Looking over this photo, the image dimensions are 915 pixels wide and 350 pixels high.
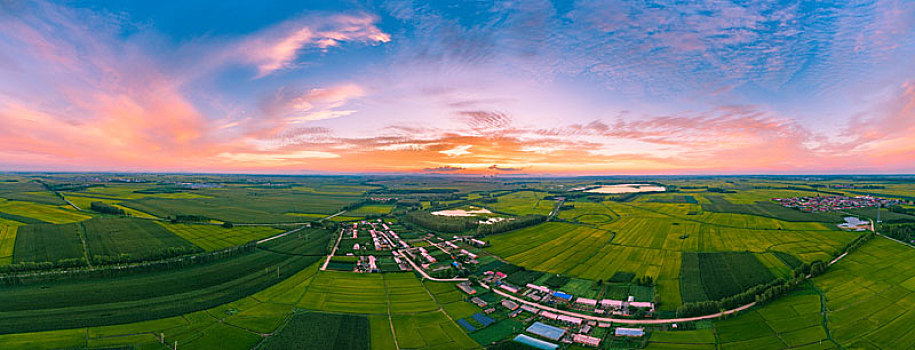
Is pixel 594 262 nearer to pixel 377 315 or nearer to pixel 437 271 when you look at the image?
pixel 437 271

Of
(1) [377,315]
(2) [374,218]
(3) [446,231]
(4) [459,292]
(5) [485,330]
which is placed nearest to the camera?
(5) [485,330]

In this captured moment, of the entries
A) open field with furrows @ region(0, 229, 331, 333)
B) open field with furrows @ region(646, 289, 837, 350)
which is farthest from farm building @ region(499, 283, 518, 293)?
open field with furrows @ region(0, 229, 331, 333)

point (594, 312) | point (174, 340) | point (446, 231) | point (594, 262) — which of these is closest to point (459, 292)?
point (594, 312)

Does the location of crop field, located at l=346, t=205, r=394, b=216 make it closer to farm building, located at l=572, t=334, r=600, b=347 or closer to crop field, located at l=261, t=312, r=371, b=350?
crop field, located at l=261, t=312, r=371, b=350

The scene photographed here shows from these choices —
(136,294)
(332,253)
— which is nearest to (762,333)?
(332,253)

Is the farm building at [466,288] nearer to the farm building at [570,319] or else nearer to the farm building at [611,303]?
the farm building at [570,319]

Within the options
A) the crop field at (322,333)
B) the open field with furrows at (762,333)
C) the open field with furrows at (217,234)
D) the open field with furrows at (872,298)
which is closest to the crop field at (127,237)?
the open field with furrows at (217,234)
